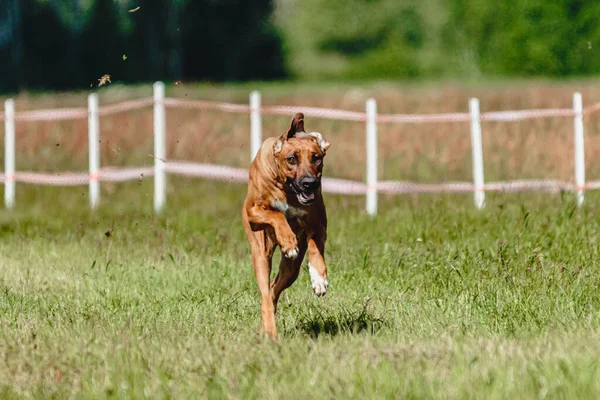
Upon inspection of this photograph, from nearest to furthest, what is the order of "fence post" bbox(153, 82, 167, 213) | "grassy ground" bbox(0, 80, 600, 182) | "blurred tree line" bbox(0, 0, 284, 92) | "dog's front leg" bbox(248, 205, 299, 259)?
"dog's front leg" bbox(248, 205, 299, 259)
"fence post" bbox(153, 82, 167, 213)
"grassy ground" bbox(0, 80, 600, 182)
"blurred tree line" bbox(0, 0, 284, 92)

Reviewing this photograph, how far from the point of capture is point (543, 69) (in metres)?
68.8

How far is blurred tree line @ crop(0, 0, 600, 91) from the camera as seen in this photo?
6544 cm

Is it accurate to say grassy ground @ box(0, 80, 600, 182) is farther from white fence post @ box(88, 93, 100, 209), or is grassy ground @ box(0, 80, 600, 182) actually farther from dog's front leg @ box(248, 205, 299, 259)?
dog's front leg @ box(248, 205, 299, 259)

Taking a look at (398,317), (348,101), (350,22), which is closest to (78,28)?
(350,22)

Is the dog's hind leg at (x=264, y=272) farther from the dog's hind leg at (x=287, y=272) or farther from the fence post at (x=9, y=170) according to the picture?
the fence post at (x=9, y=170)

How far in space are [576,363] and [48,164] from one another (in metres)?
15.8

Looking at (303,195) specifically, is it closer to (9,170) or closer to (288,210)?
(288,210)

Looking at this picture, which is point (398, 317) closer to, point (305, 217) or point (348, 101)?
point (305, 217)

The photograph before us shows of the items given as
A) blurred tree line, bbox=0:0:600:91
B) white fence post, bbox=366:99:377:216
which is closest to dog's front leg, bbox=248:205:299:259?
white fence post, bbox=366:99:377:216

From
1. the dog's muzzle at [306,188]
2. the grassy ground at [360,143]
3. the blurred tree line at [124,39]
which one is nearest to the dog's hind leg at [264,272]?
the dog's muzzle at [306,188]

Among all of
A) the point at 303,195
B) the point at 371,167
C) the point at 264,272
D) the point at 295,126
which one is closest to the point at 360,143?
the point at 371,167

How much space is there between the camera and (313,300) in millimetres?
7754

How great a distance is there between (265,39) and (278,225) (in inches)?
2904

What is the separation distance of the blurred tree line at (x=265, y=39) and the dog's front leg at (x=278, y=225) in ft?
167
